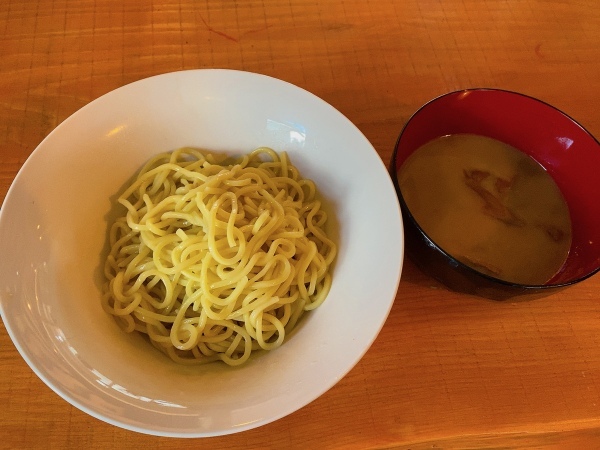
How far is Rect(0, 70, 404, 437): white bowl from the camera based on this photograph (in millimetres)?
771

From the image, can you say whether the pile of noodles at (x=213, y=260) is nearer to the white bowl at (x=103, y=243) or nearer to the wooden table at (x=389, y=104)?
the white bowl at (x=103, y=243)

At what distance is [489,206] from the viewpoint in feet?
3.51

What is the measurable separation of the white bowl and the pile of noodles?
0.04 metres

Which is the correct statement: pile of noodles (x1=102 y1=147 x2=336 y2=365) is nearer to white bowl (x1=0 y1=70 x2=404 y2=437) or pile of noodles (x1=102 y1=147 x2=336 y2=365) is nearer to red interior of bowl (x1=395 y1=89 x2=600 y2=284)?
white bowl (x1=0 y1=70 x2=404 y2=437)

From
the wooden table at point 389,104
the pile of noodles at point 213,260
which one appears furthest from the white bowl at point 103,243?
the wooden table at point 389,104

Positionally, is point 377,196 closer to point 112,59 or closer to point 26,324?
point 26,324

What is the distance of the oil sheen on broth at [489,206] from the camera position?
1.01 m

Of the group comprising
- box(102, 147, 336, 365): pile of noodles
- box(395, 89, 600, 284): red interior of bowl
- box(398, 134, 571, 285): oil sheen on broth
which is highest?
box(395, 89, 600, 284): red interior of bowl

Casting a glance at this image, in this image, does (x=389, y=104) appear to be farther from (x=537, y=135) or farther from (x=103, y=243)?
(x=103, y=243)

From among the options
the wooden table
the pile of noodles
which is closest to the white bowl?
the pile of noodles

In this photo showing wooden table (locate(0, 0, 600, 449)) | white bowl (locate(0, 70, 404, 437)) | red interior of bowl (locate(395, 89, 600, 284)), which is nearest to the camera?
white bowl (locate(0, 70, 404, 437))

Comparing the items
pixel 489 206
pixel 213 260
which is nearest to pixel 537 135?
pixel 489 206

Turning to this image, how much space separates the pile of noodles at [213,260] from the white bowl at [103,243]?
0.12 ft

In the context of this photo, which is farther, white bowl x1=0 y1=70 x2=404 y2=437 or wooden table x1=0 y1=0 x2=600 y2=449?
wooden table x1=0 y1=0 x2=600 y2=449
